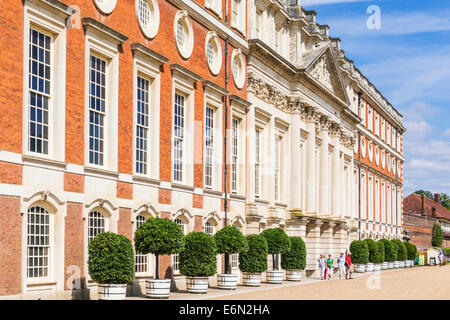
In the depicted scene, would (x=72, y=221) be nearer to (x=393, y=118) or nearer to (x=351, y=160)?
(x=351, y=160)

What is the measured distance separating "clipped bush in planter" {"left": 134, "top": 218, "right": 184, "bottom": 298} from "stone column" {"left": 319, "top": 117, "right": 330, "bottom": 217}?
30.0 meters

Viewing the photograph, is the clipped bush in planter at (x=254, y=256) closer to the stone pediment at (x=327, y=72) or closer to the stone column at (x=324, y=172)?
the stone pediment at (x=327, y=72)

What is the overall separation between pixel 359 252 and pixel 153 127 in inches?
1184

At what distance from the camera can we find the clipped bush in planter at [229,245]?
32562 millimetres

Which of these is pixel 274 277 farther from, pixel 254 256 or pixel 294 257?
pixel 254 256

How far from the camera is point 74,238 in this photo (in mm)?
24453

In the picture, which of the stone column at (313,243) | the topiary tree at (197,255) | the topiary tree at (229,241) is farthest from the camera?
the stone column at (313,243)

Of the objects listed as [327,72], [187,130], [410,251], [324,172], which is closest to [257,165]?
[187,130]

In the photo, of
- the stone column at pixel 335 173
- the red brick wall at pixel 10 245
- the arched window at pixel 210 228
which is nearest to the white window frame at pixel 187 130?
the arched window at pixel 210 228

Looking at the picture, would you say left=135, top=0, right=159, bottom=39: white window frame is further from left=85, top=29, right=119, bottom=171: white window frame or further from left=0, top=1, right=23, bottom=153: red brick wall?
left=0, top=1, right=23, bottom=153: red brick wall

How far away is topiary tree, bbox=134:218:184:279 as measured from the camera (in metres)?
25.8

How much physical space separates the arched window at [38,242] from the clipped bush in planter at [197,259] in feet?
23.9

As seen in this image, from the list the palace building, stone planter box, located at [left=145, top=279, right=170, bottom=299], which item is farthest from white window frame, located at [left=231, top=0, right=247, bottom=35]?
stone planter box, located at [left=145, top=279, right=170, bottom=299]
